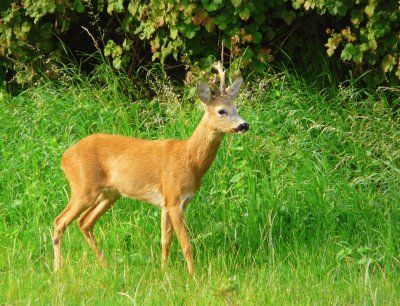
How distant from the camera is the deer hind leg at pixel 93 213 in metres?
7.20

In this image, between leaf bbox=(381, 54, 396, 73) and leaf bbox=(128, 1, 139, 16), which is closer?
leaf bbox=(381, 54, 396, 73)

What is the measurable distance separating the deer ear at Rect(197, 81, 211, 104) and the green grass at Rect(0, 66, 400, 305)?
31.8 inches

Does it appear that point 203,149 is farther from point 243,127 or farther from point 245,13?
point 245,13

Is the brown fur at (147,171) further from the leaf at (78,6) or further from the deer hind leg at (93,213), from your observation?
the leaf at (78,6)

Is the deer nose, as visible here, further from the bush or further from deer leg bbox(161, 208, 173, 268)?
the bush

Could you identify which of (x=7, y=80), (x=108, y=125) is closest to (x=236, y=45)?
(x=108, y=125)

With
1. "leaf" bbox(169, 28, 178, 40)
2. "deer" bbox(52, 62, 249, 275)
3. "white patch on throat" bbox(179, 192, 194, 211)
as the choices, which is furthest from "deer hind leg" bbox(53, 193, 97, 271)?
"leaf" bbox(169, 28, 178, 40)

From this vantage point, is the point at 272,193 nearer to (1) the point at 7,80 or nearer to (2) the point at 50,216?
(2) the point at 50,216

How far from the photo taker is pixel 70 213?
7.06m

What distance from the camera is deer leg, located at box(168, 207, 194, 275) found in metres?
6.70

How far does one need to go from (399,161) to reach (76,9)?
10.9ft

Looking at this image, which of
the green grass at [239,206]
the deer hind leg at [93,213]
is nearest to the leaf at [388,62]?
the green grass at [239,206]

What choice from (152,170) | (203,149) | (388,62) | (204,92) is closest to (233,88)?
(204,92)

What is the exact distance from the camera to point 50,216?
7.54 m
